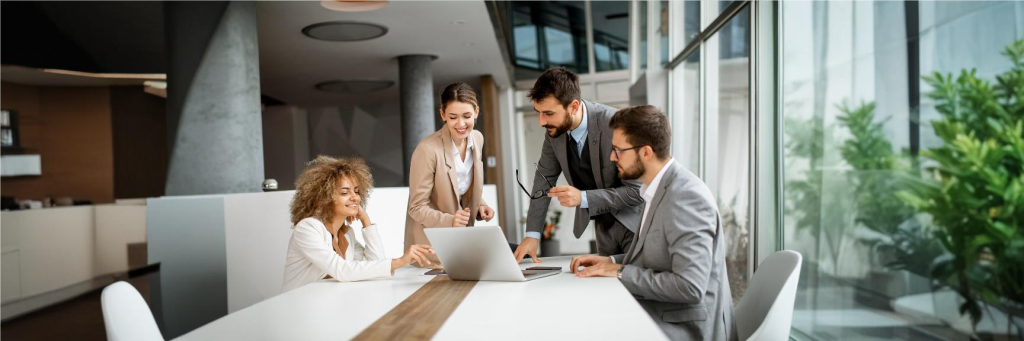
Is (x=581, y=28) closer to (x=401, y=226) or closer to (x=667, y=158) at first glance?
(x=401, y=226)

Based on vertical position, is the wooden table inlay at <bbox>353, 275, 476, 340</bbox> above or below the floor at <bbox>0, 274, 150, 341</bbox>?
above

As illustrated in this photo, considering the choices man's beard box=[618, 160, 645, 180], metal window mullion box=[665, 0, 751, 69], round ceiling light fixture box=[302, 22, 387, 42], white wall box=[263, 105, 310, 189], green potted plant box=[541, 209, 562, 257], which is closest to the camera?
man's beard box=[618, 160, 645, 180]

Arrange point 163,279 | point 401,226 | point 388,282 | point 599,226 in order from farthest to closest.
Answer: point 401,226
point 163,279
point 599,226
point 388,282

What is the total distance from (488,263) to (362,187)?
100 cm

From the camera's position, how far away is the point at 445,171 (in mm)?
3199

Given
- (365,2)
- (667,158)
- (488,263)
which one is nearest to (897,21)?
(667,158)

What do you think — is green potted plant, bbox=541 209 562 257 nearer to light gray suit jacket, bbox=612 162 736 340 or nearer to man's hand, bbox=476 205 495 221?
man's hand, bbox=476 205 495 221

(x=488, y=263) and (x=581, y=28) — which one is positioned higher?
(x=581, y=28)

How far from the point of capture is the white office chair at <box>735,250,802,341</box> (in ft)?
6.66

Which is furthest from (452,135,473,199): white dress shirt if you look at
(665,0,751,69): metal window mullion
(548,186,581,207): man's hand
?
(665,0,751,69): metal window mullion

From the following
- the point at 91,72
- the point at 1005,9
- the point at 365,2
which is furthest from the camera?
the point at 91,72

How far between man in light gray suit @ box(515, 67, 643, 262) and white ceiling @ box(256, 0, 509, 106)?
4.54m

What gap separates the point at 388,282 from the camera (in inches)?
99.6

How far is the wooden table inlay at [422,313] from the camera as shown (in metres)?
1.60
